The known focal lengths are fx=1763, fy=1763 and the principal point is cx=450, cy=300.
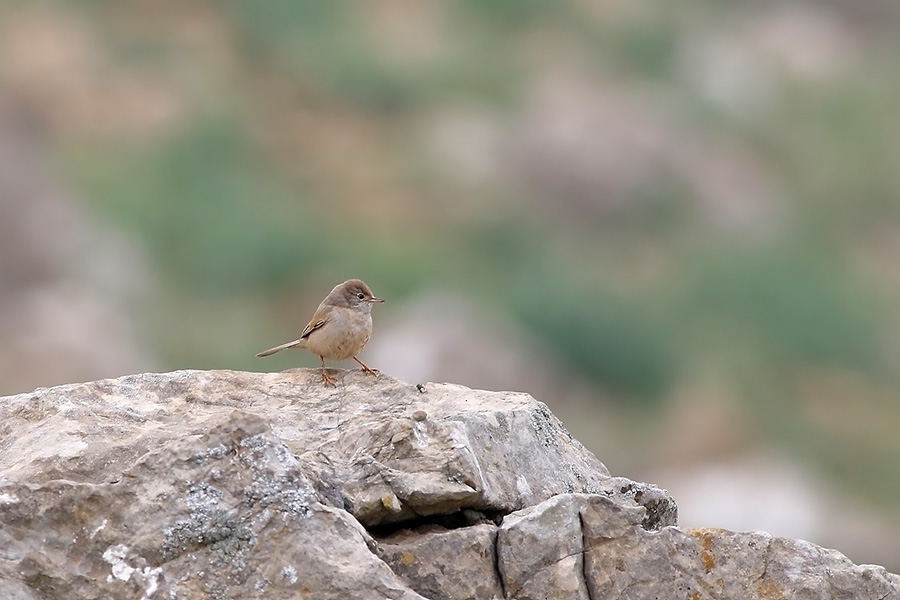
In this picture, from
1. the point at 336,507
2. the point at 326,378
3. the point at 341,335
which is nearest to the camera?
the point at 336,507

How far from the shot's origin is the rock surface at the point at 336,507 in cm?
592

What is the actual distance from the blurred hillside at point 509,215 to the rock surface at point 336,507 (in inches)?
430

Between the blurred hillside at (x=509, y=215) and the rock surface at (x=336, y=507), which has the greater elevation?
the blurred hillside at (x=509, y=215)

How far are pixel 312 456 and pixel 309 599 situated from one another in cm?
102

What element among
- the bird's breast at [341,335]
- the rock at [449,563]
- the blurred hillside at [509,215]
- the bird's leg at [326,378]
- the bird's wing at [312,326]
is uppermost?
the blurred hillside at [509,215]

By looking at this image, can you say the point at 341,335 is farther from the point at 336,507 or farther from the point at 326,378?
the point at 336,507

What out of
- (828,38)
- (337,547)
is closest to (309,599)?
(337,547)

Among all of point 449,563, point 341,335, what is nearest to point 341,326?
point 341,335

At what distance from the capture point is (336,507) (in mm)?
6305

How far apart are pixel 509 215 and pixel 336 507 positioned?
28.5 m

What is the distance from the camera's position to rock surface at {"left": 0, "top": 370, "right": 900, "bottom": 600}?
592cm

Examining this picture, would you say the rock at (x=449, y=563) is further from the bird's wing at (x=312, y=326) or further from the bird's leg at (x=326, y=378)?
the bird's wing at (x=312, y=326)

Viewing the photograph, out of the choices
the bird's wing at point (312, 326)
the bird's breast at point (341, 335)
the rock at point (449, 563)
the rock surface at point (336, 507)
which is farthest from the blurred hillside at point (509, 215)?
the rock at point (449, 563)

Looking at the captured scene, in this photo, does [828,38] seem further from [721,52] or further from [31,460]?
[31,460]
